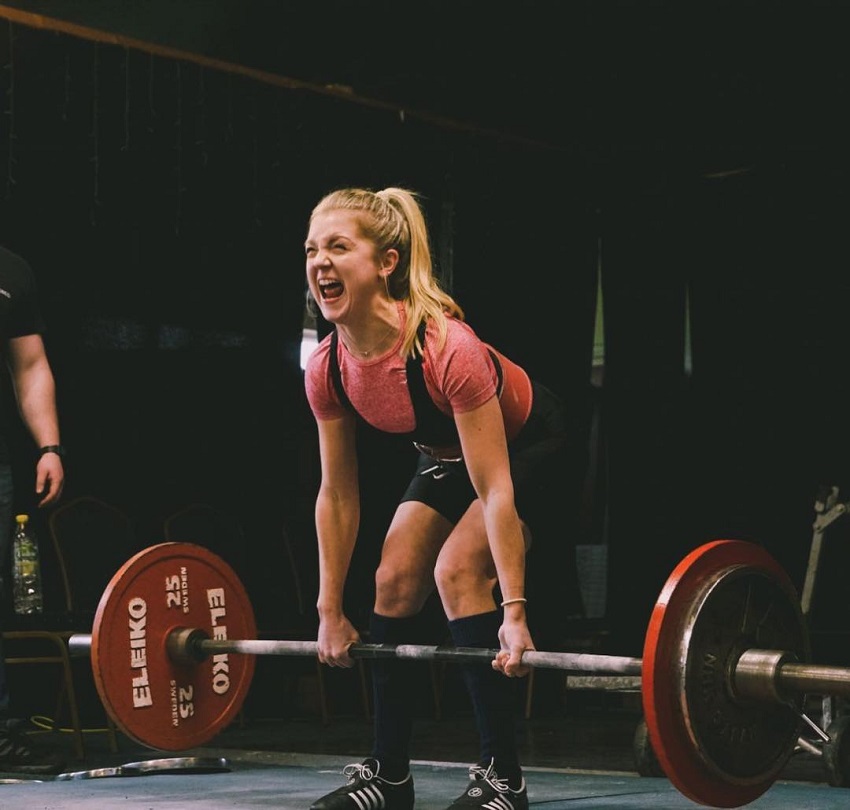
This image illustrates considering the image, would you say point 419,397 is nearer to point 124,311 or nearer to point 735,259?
point 124,311

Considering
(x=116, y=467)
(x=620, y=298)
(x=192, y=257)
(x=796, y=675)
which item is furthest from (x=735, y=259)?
(x=796, y=675)

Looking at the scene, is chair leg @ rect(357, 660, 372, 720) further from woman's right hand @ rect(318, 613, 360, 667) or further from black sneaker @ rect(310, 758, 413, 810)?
woman's right hand @ rect(318, 613, 360, 667)

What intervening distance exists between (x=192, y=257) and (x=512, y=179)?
1541 mm

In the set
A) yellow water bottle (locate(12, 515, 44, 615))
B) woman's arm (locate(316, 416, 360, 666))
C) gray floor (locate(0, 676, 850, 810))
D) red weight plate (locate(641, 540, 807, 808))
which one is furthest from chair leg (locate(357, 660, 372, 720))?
red weight plate (locate(641, 540, 807, 808))

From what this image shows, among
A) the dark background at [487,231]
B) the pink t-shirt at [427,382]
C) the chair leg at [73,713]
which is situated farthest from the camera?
the dark background at [487,231]

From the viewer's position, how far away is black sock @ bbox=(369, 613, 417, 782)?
2822 mm

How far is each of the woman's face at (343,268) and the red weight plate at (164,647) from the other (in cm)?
77

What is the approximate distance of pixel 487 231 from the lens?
6.52 metres

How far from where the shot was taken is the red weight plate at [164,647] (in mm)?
3033

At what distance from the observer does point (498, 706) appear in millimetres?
2736

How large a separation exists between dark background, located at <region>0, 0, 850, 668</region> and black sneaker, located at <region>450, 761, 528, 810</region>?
306 cm

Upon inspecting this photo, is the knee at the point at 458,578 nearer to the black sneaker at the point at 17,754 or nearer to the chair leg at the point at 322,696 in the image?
the black sneaker at the point at 17,754

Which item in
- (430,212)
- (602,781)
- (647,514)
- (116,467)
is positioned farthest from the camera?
(647,514)

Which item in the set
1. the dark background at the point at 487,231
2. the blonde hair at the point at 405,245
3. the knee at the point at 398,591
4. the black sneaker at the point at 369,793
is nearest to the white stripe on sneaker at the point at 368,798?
the black sneaker at the point at 369,793
